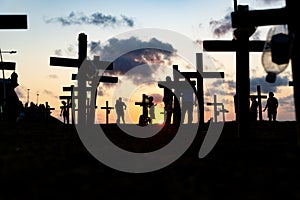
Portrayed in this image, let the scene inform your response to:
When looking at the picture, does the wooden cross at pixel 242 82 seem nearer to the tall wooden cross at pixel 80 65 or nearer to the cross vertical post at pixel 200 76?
the tall wooden cross at pixel 80 65

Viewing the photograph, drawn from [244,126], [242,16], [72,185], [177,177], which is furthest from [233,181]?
[244,126]

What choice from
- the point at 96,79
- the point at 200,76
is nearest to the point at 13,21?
the point at 96,79

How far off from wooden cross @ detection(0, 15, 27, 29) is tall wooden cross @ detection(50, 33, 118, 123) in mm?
5915

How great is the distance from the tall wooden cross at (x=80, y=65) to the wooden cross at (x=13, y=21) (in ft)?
19.4

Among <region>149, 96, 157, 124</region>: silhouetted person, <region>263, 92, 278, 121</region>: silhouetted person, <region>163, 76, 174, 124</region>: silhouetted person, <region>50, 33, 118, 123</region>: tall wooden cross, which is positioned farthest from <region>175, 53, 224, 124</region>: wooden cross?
<region>263, 92, 278, 121</region>: silhouetted person

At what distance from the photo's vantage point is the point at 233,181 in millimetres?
3713

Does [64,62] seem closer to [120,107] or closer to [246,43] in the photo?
[246,43]

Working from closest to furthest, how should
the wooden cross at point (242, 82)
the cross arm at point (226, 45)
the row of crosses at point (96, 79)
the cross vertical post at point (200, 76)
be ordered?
the wooden cross at point (242, 82) → the cross arm at point (226, 45) → the row of crosses at point (96, 79) → the cross vertical post at point (200, 76)

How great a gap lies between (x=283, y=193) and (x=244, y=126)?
6.08 metres

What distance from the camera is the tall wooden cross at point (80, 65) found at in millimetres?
14690

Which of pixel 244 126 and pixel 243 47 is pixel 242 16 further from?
pixel 244 126

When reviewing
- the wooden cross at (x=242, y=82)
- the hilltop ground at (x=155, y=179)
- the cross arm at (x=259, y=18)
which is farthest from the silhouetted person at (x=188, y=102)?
the hilltop ground at (x=155, y=179)

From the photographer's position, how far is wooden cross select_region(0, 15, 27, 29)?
8.67m

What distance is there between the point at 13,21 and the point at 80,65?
6858 mm
